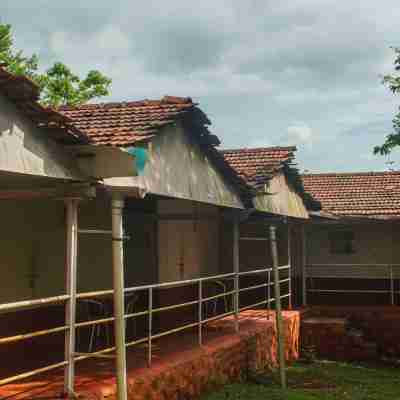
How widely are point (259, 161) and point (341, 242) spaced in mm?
6095

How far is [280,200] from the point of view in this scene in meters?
14.3

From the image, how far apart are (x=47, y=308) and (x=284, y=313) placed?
6761 mm

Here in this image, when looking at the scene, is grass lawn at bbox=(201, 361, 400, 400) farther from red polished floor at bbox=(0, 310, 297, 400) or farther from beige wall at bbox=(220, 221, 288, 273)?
beige wall at bbox=(220, 221, 288, 273)

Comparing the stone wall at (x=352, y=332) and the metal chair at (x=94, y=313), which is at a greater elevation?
the metal chair at (x=94, y=313)

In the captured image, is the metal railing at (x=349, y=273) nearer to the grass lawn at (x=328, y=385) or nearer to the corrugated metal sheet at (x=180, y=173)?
the grass lawn at (x=328, y=385)

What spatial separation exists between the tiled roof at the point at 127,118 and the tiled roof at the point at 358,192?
404 inches

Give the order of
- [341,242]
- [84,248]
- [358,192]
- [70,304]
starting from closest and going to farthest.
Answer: [70,304] → [84,248] → [341,242] → [358,192]

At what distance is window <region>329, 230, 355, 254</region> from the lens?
753 inches

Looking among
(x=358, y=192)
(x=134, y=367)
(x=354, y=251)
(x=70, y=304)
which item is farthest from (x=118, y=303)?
(x=358, y=192)

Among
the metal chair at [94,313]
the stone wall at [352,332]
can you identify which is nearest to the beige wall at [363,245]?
the stone wall at [352,332]

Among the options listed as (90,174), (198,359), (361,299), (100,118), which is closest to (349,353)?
(361,299)

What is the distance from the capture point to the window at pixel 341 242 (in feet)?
62.7

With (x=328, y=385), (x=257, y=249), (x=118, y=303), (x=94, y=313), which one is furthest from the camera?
(x=257, y=249)

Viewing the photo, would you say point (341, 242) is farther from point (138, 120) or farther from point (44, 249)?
point (138, 120)
